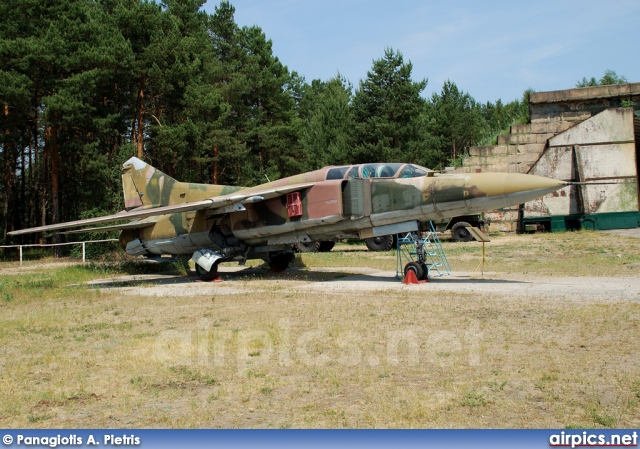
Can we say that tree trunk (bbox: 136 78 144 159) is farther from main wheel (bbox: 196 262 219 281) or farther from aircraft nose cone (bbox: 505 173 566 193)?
aircraft nose cone (bbox: 505 173 566 193)

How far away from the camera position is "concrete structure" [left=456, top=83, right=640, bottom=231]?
25891mm

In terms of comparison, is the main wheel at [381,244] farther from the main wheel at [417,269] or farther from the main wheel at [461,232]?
the main wheel at [417,269]

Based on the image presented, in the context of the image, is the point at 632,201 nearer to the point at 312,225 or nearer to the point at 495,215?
the point at 495,215

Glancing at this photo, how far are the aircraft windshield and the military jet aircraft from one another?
0.02 meters

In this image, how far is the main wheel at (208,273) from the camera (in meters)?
14.6

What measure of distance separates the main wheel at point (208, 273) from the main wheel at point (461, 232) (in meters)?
13.6

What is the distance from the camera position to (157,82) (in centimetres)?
3050

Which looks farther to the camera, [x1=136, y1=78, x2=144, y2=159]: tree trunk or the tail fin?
[x1=136, y1=78, x2=144, y2=159]: tree trunk

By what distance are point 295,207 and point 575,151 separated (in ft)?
60.8

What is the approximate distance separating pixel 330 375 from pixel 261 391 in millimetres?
739

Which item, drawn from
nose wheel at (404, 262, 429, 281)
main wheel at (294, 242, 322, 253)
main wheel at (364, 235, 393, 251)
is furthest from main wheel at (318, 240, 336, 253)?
nose wheel at (404, 262, 429, 281)

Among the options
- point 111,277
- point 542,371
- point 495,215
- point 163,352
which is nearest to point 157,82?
point 111,277

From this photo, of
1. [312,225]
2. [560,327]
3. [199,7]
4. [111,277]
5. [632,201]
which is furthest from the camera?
[199,7]

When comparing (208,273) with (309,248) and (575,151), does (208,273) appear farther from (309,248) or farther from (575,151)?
(575,151)
